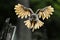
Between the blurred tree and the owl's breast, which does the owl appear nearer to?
the owl's breast

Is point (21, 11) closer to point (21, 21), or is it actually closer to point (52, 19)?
point (21, 21)

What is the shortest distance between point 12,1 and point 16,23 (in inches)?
3.3

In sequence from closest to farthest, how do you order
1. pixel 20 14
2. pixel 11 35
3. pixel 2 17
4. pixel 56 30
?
pixel 20 14
pixel 11 35
pixel 2 17
pixel 56 30

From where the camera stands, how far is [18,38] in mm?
1147

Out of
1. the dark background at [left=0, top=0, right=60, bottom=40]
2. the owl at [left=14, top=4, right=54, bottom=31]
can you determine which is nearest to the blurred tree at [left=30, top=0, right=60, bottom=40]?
the dark background at [left=0, top=0, right=60, bottom=40]

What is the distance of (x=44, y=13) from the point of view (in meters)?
0.96

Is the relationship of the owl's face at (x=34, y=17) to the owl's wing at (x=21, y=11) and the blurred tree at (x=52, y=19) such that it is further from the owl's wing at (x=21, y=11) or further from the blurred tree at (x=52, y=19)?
the blurred tree at (x=52, y=19)

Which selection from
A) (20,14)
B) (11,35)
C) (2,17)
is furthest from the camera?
(2,17)

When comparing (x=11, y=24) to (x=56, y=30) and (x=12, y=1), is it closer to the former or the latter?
(x=12, y=1)

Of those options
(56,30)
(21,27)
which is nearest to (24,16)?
(21,27)

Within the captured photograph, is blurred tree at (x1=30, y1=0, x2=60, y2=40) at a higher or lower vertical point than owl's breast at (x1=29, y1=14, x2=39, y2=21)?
higher

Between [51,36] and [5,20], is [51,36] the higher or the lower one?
the higher one

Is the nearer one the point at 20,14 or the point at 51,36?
the point at 20,14

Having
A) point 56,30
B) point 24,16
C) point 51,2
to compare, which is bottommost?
point 24,16
